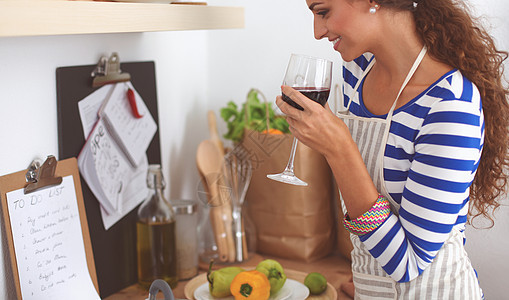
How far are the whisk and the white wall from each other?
189 millimetres

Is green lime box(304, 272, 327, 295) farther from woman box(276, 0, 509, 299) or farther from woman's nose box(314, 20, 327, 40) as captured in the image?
woman's nose box(314, 20, 327, 40)

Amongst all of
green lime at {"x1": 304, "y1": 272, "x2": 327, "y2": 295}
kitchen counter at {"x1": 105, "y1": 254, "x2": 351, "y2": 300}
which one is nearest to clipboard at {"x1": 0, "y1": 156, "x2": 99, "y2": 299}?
kitchen counter at {"x1": 105, "y1": 254, "x2": 351, "y2": 300}

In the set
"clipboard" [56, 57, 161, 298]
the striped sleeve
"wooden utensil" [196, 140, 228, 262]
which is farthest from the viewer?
"wooden utensil" [196, 140, 228, 262]

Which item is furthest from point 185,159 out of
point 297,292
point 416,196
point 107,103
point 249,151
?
point 416,196

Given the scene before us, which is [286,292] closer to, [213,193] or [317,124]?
[213,193]

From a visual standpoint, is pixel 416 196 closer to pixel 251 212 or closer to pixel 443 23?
pixel 443 23

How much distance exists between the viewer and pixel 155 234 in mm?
1395

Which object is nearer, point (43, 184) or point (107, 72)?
point (43, 184)

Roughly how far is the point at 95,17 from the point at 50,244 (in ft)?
1.64

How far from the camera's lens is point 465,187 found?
93 cm

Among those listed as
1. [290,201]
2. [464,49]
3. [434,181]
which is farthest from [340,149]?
[290,201]

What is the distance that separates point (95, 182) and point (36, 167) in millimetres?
164

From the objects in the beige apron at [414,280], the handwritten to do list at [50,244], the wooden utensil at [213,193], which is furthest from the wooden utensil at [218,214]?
the beige apron at [414,280]

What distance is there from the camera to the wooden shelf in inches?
29.3
